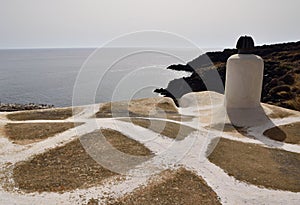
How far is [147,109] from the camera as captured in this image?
68.0 feet

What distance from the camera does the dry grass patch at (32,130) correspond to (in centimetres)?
1224

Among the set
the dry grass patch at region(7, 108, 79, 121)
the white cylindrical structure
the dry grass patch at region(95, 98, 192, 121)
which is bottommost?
the dry grass patch at region(7, 108, 79, 121)

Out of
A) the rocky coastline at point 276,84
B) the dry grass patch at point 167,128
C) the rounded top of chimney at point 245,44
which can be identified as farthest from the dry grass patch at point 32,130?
the rocky coastline at point 276,84

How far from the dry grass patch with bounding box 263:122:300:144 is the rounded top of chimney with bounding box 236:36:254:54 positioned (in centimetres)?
567

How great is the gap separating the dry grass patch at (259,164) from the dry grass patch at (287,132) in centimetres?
192

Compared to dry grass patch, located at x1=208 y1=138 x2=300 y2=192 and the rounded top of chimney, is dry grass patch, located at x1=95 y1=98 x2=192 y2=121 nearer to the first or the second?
the rounded top of chimney

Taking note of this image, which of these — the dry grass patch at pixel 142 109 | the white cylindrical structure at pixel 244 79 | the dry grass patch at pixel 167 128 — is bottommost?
the dry grass patch at pixel 142 109

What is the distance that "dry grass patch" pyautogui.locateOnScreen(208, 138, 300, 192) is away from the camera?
30.8 feet

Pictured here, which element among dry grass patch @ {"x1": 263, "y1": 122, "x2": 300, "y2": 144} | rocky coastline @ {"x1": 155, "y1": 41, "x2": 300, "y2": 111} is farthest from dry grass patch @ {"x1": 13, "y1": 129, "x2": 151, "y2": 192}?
rocky coastline @ {"x1": 155, "y1": 41, "x2": 300, "y2": 111}

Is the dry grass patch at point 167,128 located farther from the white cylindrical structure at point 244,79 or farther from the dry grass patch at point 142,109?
the white cylindrical structure at point 244,79

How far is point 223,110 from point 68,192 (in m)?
13.3

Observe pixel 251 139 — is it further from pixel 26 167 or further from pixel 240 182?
pixel 26 167

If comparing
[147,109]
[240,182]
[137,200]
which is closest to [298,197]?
[240,182]

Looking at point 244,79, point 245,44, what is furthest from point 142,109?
point 245,44
